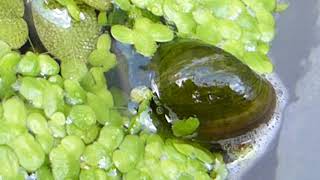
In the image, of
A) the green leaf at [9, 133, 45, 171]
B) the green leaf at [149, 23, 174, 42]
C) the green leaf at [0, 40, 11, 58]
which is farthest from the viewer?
the green leaf at [149, 23, 174, 42]

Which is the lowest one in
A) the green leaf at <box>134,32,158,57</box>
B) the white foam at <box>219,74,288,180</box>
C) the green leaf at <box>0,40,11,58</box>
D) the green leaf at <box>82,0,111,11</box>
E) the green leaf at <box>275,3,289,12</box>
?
the white foam at <box>219,74,288,180</box>

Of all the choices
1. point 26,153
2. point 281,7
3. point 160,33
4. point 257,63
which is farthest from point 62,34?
point 281,7

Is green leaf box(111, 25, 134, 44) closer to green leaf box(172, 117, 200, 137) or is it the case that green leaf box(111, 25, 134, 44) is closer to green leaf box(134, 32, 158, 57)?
green leaf box(134, 32, 158, 57)

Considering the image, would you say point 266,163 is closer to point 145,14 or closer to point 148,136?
point 148,136

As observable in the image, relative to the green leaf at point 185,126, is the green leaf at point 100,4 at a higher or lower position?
higher

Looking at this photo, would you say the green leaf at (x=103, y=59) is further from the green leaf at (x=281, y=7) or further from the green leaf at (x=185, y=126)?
the green leaf at (x=281, y=7)

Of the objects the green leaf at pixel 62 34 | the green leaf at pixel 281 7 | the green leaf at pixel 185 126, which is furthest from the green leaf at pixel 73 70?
the green leaf at pixel 281 7

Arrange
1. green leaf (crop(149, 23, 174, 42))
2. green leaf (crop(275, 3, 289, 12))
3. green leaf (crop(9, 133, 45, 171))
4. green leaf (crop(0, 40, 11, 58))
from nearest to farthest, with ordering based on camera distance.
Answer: green leaf (crop(9, 133, 45, 171)), green leaf (crop(0, 40, 11, 58)), green leaf (crop(149, 23, 174, 42)), green leaf (crop(275, 3, 289, 12))

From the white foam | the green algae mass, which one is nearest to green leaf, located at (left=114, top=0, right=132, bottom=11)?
the green algae mass
